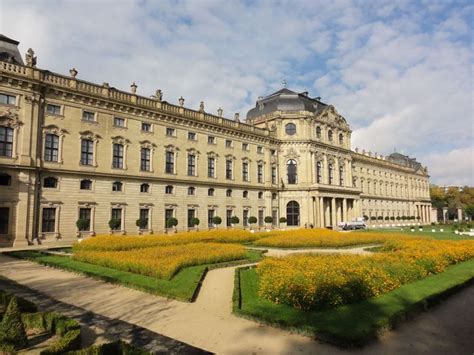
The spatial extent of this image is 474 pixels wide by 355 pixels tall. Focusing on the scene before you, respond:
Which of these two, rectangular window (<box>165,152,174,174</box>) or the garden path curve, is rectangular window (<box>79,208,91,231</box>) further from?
the garden path curve

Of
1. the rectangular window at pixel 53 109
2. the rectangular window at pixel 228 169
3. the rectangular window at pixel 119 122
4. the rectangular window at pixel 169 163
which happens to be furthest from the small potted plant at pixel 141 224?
the rectangular window at pixel 228 169

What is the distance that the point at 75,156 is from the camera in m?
30.0

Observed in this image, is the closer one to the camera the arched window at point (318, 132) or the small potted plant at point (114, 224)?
the small potted plant at point (114, 224)

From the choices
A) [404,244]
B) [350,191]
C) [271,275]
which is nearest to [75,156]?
[271,275]

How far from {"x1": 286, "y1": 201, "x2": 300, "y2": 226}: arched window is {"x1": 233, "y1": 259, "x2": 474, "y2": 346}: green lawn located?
3826cm

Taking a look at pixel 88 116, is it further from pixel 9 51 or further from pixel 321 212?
pixel 321 212

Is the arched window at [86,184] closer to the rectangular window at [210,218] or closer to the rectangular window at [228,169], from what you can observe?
the rectangular window at [210,218]

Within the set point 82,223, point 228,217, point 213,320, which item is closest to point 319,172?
point 228,217

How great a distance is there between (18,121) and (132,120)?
399 inches

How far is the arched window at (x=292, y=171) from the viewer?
51.2 metres

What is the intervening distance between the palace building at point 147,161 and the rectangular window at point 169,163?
6.2 inches

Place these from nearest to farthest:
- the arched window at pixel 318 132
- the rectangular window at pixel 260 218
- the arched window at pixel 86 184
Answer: the arched window at pixel 86 184
the rectangular window at pixel 260 218
the arched window at pixel 318 132

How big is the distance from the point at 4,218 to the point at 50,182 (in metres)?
4.35

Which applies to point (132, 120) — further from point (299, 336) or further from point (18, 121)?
point (299, 336)
